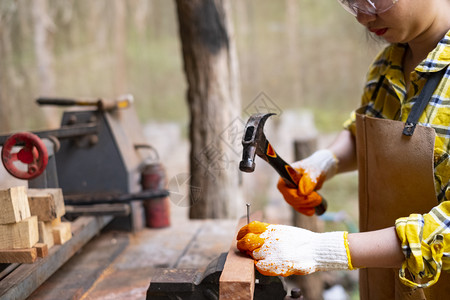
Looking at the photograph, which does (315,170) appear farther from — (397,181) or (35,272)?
(35,272)

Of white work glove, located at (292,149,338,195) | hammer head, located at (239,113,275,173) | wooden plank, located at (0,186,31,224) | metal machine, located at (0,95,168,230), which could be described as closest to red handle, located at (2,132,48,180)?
wooden plank, located at (0,186,31,224)

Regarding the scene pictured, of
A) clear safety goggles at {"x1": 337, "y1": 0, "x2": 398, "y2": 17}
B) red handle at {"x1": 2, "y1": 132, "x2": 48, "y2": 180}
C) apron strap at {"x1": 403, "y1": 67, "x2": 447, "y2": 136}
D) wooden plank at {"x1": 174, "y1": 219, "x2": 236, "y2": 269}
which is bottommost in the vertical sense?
wooden plank at {"x1": 174, "y1": 219, "x2": 236, "y2": 269}

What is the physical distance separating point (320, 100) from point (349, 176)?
2.69m

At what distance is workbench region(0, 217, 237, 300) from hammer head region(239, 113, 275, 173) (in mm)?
571

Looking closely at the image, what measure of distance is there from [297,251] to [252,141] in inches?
14.0

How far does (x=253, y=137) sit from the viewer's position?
1.39 m

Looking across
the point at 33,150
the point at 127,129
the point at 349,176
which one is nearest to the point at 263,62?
the point at 349,176

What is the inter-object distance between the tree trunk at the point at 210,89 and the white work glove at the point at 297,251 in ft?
5.21

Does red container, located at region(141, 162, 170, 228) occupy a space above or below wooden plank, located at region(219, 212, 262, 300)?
below

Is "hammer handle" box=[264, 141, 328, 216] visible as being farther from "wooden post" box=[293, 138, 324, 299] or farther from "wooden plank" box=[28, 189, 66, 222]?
→ "wooden post" box=[293, 138, 324, 299]

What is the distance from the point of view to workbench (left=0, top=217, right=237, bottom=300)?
1692mm

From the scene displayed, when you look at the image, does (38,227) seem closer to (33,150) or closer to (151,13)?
(33,150)

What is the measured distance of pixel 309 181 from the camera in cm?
182

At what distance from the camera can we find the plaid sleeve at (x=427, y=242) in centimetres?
119
